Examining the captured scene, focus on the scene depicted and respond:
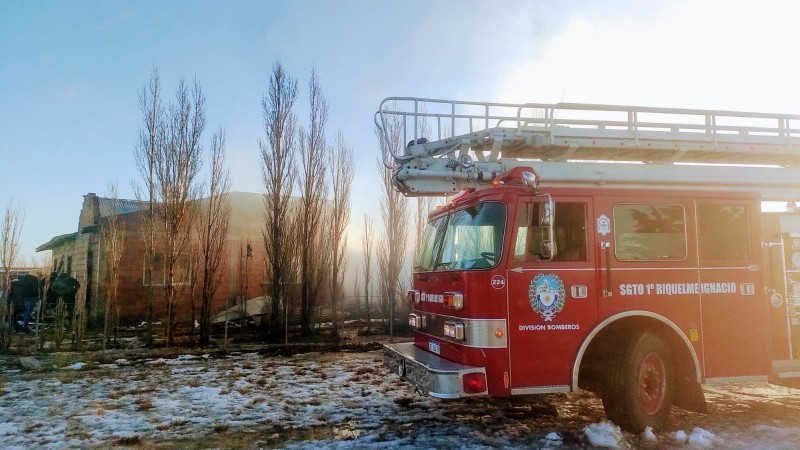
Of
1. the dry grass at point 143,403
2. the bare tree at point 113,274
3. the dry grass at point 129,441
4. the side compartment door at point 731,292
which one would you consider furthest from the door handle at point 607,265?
the bare tree at point 113,274

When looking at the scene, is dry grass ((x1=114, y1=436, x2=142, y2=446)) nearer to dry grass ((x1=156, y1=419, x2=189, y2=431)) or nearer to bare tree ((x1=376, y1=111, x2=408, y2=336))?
dry grass ((x1=156, y1=419, x2=189, y2=431))

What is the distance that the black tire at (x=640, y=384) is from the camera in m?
5.44

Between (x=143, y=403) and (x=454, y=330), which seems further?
(x=143, y=403)

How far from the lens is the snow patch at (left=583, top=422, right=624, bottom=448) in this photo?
17.2 ft

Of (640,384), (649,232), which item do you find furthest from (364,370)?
(649,232)

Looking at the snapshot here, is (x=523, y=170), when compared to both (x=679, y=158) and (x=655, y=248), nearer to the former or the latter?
(x=655, y=248)

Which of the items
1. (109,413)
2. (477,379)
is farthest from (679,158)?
(109,413)

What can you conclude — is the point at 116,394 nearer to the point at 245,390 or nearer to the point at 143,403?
the point at 143,403

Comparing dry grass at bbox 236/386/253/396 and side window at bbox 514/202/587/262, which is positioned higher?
side window at bbox 514/202/587/262

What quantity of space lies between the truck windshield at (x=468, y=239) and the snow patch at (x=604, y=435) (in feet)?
6.99

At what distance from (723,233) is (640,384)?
7.08ft

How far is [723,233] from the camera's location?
20.0 ft

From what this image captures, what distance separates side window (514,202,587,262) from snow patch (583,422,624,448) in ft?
6.06

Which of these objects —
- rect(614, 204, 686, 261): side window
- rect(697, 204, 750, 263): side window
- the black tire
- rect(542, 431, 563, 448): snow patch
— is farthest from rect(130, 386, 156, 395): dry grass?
rect(697, 204, 750, 263): side window
